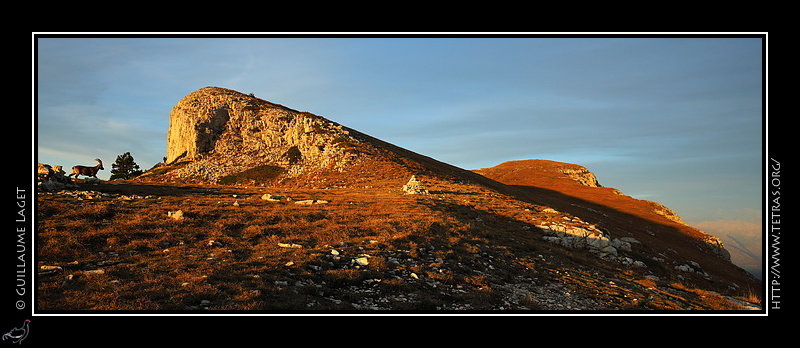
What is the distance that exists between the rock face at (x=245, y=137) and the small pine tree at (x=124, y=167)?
1114cm

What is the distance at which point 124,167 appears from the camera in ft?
260

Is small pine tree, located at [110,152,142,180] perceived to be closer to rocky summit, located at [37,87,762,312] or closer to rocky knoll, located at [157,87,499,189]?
rocky knoll, located at [157,87,499,189]

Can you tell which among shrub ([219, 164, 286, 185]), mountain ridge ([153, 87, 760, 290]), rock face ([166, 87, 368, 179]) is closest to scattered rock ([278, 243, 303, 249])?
mountain ridge ([153, 87, 760, 290])

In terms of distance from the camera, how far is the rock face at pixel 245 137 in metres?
76.4

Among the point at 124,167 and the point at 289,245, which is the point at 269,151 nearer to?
the point at 124,167

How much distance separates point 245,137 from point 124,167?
1147 inches

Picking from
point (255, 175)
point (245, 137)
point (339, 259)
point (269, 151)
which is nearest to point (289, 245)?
point (339, 259)

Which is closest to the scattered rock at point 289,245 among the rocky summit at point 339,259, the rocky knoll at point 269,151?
the rocky summit at point 339,259

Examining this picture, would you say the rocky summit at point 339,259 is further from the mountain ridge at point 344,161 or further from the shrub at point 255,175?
the shrub at point 255,175

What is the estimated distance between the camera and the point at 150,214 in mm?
18688
